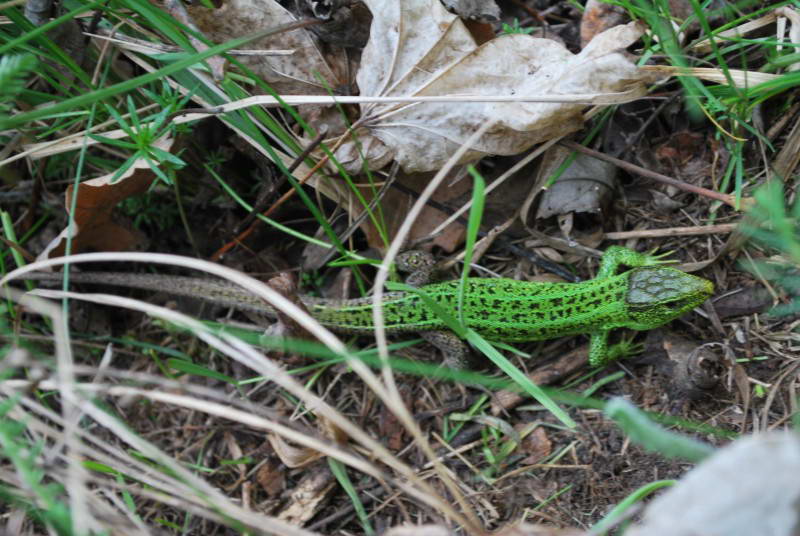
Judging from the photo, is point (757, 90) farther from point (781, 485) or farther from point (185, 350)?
point (185, 350)

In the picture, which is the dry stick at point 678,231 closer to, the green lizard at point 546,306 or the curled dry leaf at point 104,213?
the green lizard at point 546,306

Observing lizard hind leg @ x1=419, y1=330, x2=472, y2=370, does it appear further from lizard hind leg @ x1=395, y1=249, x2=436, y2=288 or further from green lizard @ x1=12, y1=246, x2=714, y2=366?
lizard hind leg @ x1=395, y1=249, x2=436, y2=288

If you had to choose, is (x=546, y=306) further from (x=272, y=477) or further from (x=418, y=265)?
(x=272, y=477)

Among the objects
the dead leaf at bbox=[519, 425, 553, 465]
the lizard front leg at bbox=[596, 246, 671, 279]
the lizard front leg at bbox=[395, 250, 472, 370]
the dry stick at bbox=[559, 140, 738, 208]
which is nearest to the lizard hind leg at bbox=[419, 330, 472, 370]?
the lizard front leg at bbox=[395, 250, 472, 370]

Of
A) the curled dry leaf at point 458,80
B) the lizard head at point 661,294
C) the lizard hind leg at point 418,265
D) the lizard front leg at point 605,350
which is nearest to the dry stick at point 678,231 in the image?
the lizard head at point 661,294

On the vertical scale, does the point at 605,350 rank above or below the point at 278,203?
below

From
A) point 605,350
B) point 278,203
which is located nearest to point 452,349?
point 605,350
